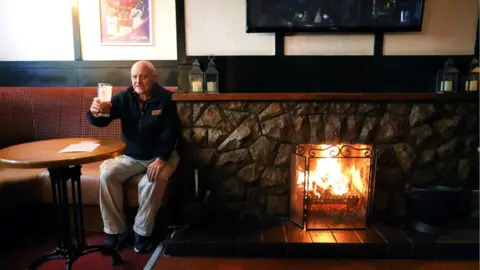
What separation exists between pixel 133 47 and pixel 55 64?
2.31ft

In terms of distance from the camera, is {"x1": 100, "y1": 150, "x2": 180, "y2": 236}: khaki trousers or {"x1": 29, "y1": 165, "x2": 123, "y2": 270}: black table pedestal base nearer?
{"x1": 29, "y1": 165, "x2": 123, "y2": 270}: black table pedestal base

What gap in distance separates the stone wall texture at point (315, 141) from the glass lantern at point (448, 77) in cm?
14

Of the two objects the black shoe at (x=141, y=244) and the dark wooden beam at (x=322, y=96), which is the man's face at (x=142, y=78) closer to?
the dark wooden beam at (x=322, y=96)

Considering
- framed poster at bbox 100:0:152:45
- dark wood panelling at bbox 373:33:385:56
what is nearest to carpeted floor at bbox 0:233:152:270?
framed poster at bbox 100:0:152:45

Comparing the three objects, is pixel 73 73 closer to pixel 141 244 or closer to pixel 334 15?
pixel 141 244

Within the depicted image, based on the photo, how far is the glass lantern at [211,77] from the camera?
8.86ft

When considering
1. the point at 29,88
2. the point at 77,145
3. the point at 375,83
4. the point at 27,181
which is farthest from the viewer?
the point at 29,88

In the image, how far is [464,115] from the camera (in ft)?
8.75

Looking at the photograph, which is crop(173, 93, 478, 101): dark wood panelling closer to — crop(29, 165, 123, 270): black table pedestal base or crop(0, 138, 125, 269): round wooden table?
crop(0, 138, 125, 269): round wooden table

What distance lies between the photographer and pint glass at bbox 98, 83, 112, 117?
215 cm

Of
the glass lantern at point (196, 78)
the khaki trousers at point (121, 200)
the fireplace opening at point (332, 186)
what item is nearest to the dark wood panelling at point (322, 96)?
the glass lantern at point (196, 78)

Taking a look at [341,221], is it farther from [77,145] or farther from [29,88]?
[29,88]

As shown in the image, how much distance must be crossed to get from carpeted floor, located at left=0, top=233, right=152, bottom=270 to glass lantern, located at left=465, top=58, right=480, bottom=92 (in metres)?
2.49

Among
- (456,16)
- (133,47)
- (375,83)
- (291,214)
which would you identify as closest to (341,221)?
(291,214)
